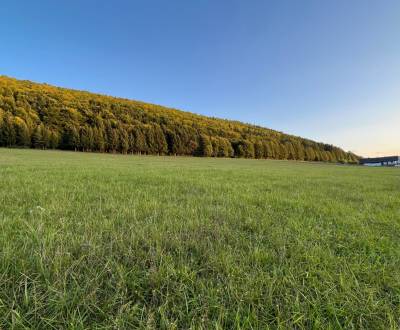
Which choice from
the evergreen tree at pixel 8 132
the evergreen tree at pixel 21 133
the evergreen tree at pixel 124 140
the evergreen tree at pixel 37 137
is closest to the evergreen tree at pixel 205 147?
the evergreen tree at pixel 124 140

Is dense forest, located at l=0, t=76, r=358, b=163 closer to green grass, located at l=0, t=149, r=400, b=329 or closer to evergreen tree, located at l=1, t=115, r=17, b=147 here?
evergreen tree, located at l=1, t=115, r=17, b=147

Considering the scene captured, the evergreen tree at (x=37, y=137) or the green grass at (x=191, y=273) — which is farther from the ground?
the evergreen tree at (x=37, y=137)

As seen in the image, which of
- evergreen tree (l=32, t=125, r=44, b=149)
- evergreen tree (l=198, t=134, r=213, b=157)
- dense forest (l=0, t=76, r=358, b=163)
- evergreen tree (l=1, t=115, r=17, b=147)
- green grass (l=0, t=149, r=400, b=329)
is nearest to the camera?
green grass (l=0, t=149, r=400, b=329)

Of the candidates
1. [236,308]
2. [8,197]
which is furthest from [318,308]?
[8,197]

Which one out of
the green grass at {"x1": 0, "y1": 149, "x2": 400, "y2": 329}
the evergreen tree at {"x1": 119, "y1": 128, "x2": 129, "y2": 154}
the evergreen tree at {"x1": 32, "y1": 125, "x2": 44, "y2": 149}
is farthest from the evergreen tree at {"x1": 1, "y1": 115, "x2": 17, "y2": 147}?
the green grass at {"x1": 0, "y1": 149, "x2": 400, "y2": 329}

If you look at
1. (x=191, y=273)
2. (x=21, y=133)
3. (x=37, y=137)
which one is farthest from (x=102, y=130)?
(x=191, y=273)

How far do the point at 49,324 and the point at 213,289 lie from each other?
3.66 ft

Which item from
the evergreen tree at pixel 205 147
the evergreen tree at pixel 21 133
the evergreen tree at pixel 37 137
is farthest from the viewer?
the evergreen tree at pixel 205 147

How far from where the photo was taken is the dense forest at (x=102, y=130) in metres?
46.0

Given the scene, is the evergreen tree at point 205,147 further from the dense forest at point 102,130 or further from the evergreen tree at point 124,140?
the evergreen tree at point 124,140

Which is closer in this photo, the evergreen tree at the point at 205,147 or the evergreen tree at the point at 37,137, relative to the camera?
the evergreen tree at the point at 37,137

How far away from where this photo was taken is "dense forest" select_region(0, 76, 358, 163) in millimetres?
46031

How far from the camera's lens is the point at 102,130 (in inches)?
2110

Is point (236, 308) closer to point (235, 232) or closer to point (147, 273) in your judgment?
point (147, 273)
